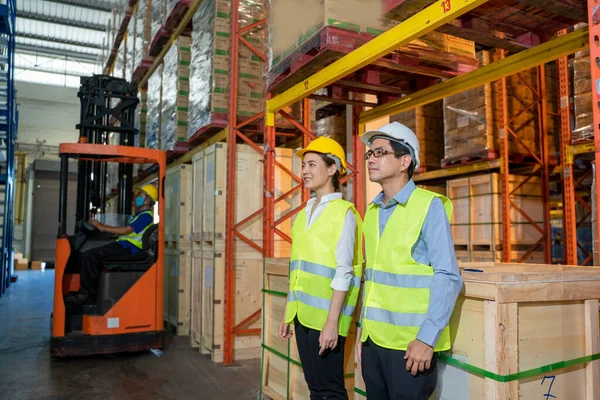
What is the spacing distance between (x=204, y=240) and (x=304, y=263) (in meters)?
3.79

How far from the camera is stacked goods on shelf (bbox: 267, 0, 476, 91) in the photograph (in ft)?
11.3

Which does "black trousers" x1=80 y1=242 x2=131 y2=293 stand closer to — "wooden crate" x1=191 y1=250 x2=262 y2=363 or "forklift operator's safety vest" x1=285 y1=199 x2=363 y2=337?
"wooden crate" x1=191 y1=250 x2=262 y2=363

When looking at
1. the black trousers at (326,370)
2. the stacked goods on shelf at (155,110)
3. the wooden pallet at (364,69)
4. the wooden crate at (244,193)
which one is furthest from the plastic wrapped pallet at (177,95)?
the black trousers at (326,370)

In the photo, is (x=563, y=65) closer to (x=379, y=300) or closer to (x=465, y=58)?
(x=465, y=58)

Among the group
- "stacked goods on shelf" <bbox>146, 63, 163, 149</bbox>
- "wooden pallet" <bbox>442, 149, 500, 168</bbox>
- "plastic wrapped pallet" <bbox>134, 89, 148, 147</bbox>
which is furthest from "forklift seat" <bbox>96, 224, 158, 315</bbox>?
"wooden pallet" <bbox>442, 149, 500, 168</bbox>

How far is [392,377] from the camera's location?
199 cm

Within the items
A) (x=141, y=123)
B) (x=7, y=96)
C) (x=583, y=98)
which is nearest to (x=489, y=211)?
(x=583, y=98)

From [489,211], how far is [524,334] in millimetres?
5420

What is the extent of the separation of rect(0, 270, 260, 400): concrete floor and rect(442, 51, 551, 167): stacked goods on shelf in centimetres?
427

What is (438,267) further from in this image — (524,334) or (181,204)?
(181,204)

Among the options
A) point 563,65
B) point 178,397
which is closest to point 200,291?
point 178,397

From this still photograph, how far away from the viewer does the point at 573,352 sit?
2.31 metres

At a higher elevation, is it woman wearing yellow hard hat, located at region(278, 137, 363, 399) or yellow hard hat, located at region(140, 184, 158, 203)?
yellow hard hat, located at region(140, 184, 158, 203)

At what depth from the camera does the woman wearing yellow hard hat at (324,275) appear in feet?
8.41
